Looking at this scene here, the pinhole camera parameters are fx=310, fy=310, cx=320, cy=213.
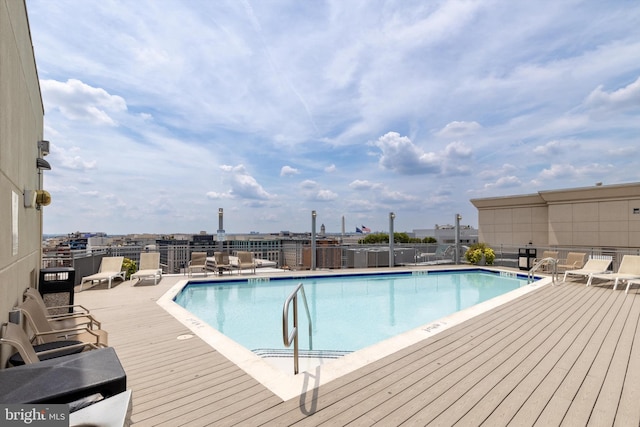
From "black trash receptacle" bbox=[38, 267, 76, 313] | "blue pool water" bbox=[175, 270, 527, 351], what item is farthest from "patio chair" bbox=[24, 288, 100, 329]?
"blue pool water" bbox=[175, 270, 527, 351]

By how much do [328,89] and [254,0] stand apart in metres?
4.81

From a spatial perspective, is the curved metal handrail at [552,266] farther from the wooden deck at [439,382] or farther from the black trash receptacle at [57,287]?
the black trash receptacle at [57,287]

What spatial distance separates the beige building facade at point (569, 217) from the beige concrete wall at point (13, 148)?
672 inches

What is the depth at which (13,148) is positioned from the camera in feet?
9.08

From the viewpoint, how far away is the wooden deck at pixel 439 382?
2143mm

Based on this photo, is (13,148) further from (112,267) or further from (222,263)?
(222,263)

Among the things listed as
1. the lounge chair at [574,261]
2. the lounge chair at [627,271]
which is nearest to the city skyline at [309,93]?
the lounge chair at [574,261]

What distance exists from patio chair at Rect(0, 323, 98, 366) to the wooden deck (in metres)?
0.50

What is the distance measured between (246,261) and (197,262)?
1505 millimetres

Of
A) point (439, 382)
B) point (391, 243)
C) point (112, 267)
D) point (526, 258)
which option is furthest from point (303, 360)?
point (526, 258)

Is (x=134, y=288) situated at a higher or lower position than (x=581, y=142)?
lower

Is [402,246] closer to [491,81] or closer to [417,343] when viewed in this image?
[491,81]

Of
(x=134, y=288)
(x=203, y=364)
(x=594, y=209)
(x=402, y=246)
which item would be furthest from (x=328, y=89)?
(x=594, y=209)

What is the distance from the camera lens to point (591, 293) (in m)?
6.59
